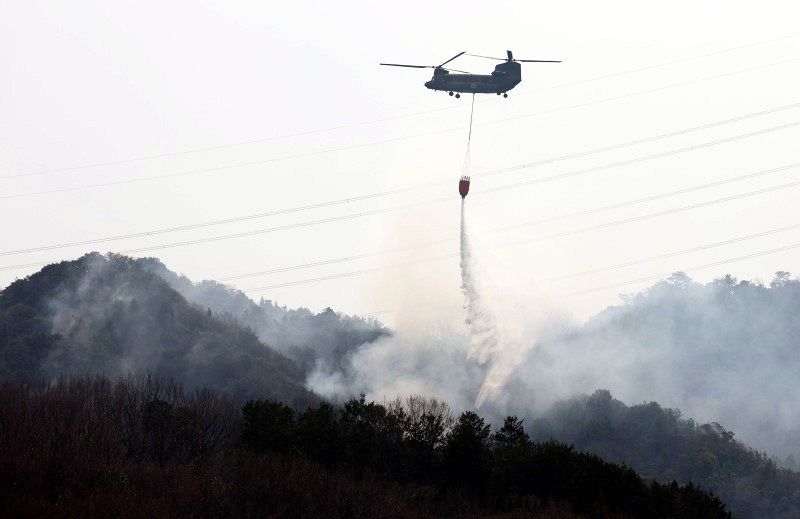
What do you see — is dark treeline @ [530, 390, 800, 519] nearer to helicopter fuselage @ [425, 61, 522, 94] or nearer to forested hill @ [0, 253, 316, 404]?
forested hill @ [0, 253, 316, 404]

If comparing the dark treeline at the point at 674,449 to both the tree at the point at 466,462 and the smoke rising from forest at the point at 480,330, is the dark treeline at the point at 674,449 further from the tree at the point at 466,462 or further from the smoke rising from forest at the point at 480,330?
the tree at the point at 466,462

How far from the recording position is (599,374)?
19488 centimetres

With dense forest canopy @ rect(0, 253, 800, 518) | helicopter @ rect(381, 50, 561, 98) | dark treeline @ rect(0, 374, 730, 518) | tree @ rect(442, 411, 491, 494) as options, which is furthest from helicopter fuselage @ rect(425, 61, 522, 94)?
dense forest canopy @ rect(0, 253, 800, 518)

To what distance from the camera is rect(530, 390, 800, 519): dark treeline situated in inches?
6137

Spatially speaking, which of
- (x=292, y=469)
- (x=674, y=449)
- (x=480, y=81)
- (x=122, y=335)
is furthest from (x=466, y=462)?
(x=122, y=335)

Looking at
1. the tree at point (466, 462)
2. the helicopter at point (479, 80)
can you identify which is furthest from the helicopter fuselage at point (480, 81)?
the tree at point (466, 462)

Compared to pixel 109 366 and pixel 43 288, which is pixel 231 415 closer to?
pixel 109 366

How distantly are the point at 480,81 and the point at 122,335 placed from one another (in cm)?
10112

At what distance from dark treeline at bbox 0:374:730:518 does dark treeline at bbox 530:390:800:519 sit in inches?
3211

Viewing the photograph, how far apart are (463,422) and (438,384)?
96455mm

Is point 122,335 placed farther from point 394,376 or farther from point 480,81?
point 480,81

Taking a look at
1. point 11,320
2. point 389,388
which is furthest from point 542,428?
point 11,320

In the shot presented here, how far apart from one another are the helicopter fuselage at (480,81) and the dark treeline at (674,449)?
78.9m

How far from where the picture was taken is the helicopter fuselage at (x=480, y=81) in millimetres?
99562
